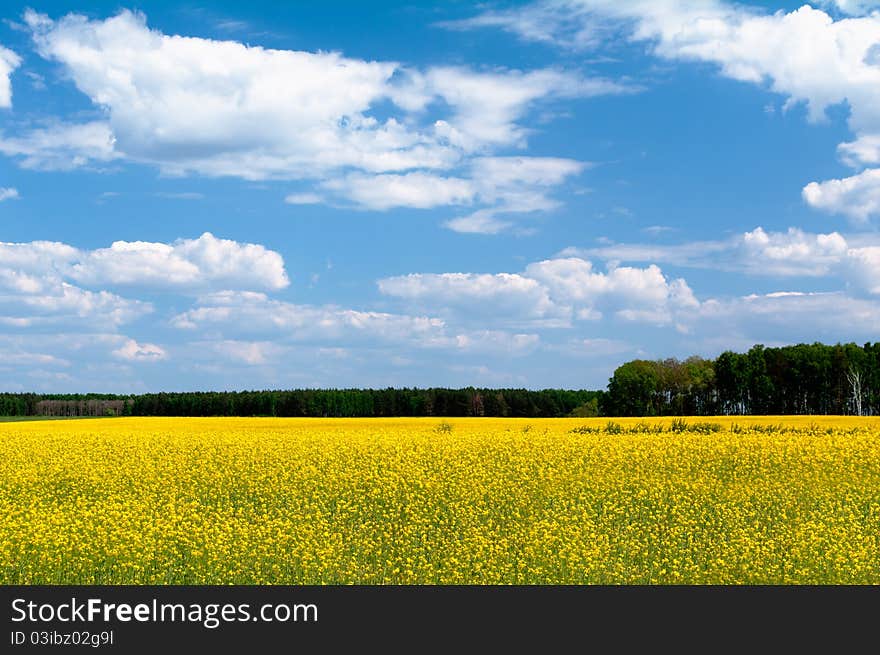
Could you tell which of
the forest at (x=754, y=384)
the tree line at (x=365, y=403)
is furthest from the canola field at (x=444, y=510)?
the tree line at (x=365, y=403)

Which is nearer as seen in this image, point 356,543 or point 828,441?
point 356,543

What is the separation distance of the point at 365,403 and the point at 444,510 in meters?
116

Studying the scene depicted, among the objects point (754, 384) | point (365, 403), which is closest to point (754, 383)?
point (754, 384)

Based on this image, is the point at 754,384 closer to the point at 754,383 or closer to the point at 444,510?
the point at 754,383

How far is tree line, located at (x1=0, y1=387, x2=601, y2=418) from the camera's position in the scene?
12238cm

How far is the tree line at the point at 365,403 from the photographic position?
122m

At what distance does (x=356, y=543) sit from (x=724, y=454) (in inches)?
501

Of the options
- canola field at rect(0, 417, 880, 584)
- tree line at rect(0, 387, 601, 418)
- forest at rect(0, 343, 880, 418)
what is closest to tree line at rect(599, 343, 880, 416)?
forest at rect(0, 343, 880, 418)

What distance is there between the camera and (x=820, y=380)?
312 ft

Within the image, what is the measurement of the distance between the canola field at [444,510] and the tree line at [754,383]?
231 feet

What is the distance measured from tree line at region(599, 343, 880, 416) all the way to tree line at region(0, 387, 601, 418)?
20.0 metres

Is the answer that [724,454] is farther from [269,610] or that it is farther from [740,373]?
[740,373]

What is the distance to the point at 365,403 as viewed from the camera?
5212 inches

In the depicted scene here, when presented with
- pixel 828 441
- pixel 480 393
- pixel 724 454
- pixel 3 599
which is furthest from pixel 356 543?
pixel 480 393
